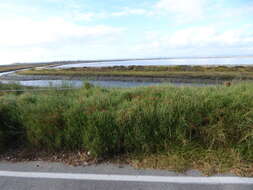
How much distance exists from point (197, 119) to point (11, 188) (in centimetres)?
297

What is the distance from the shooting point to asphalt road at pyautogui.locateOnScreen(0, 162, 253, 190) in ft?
6.64

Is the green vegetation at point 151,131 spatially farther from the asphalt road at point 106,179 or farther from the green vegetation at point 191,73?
the green vegetation at point 191,73

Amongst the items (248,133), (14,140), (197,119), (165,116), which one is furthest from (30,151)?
(248,133)

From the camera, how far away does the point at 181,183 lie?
205cm

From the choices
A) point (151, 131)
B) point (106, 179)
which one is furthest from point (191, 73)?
point (106, 179)

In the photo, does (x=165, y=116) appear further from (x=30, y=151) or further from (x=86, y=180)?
(x=30, y=151)

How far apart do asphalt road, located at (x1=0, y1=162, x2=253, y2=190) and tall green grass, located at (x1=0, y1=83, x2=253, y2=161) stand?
43 cm

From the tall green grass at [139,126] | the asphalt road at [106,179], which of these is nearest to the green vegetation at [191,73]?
the tall green grass at [139,126]

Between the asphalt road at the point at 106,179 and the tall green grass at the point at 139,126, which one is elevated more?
the tall green grass at the point at 139,126

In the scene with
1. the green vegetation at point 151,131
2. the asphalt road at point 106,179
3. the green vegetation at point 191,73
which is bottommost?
the asphalt road at point 106,179

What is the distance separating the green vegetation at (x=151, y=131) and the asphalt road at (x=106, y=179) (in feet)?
0.70

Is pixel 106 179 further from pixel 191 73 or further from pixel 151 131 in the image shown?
pixel 191 73

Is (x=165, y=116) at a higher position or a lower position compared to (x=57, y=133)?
higher

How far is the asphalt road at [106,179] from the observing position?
2023 mm
